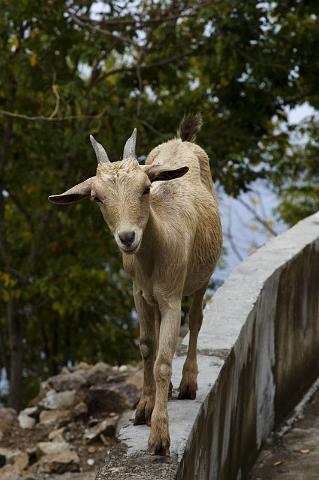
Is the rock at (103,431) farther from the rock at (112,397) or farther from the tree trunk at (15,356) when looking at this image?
the tree trunk at (15,356)

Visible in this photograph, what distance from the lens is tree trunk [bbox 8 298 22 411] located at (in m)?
13.3

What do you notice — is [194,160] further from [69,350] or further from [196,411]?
[69,350]

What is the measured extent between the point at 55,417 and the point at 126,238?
5.07 meters

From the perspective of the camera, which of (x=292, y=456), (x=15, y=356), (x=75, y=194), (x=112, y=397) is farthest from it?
(x=15, y=356)

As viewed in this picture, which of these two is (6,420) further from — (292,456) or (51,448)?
(292,456)

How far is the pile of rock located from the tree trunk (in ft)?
15.4

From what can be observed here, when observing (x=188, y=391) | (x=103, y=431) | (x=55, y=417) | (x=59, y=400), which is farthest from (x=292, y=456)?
(x=59, y=400)

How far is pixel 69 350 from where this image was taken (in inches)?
695

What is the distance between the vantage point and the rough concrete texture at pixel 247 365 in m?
3.79

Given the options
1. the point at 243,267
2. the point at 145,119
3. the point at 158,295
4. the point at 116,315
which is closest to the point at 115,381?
the point at 243,267

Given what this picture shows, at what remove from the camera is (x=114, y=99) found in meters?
11.4

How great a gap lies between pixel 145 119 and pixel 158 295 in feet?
24.3

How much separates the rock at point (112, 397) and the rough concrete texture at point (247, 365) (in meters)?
1.96

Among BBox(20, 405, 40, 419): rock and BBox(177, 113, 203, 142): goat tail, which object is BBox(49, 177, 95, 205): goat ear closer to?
BBox(177, 113, 203, 142): goat tail
